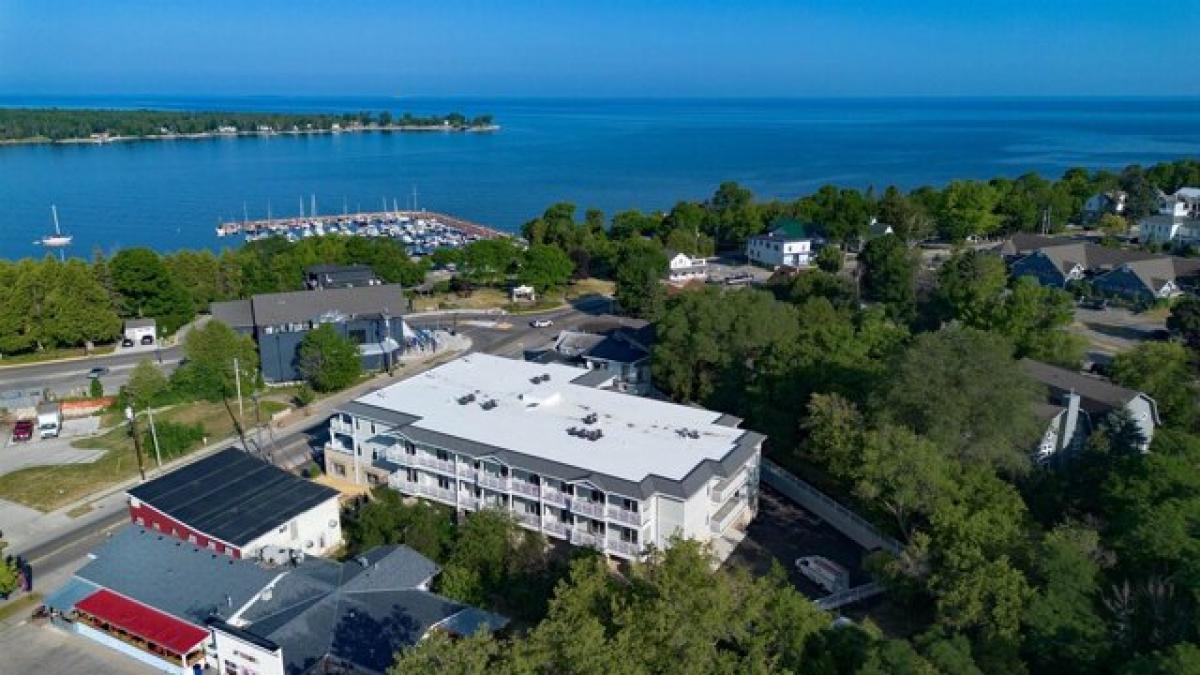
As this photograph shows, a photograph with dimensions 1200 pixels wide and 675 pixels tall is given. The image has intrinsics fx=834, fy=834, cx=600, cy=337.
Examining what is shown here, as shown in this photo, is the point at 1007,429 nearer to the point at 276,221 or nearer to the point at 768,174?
the point at 276,221

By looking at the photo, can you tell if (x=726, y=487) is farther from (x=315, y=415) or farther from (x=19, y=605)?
(x=19, y=605)

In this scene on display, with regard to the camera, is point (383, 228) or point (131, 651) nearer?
point (131, 651)

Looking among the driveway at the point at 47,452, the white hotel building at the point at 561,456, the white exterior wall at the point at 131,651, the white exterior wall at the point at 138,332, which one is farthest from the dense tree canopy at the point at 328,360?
the white exterior wall at the point at 131,651

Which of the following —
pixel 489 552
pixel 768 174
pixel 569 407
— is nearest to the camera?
pixel 489 552

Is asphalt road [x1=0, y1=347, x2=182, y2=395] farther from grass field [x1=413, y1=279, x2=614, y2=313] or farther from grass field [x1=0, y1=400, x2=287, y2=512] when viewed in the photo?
grass field [x1=413, y1=279, x2=614, y2=313]

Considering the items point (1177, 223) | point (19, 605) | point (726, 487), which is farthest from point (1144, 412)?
point (1177, 223)

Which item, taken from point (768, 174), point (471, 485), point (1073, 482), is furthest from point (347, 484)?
point (768, 174)
